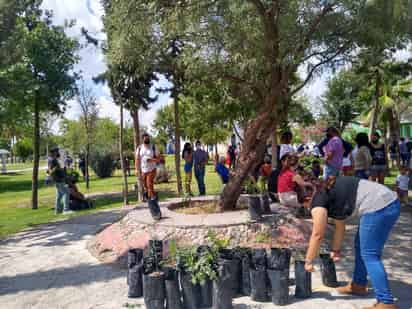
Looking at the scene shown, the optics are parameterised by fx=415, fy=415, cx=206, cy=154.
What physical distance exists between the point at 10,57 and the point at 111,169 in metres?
17.6

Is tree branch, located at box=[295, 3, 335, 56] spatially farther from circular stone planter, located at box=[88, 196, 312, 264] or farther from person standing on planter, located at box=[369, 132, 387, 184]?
person standing on planter, located at box=[369, 132, 387, 184]

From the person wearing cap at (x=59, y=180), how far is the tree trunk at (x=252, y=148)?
503 centimetres

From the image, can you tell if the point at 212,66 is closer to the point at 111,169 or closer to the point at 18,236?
the point at 18,236

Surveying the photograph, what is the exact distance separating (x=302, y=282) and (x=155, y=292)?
60.4 inches

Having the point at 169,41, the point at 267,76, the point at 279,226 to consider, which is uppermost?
the point at 169,41

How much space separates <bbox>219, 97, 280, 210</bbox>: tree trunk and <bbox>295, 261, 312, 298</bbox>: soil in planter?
2.98 meters

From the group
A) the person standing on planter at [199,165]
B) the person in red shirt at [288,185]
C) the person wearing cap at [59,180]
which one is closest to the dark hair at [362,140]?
the person in red shirt at [288,185]

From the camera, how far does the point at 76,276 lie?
18.5 ft

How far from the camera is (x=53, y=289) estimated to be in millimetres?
5191

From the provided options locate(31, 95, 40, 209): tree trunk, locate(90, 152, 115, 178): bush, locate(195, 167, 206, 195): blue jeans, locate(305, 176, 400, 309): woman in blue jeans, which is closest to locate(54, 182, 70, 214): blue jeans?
locate(31, 95, 40, 209): tree trunk

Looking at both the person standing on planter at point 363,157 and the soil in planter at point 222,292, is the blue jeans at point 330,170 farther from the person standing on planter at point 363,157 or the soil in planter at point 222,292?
the soil in planter at point 222,292

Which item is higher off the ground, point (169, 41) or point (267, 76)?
point (169, 41)

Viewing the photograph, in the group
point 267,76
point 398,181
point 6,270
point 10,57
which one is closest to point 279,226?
point 267,76

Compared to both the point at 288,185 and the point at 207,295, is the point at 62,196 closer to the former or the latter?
the point at 288,185
